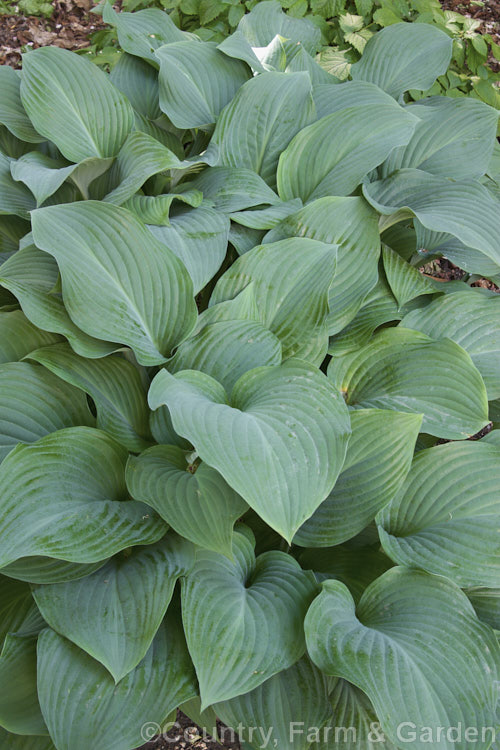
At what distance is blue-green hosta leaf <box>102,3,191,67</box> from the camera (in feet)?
6.73

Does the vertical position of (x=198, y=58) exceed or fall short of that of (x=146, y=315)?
it exceeds it

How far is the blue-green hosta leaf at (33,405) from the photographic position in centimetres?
139

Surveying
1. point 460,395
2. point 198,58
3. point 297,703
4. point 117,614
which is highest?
point 198,58

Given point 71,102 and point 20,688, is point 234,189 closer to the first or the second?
point 71,102

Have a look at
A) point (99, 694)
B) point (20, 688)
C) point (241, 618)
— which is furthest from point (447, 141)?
point (20, 688)

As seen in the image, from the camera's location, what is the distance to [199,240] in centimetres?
165

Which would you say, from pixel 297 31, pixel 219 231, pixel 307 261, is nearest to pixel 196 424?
pixel 307 261

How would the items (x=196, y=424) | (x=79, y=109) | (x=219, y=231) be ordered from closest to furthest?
(x=196, y=424), (x=219, y=231), (x=79, y=109)

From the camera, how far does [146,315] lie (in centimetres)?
149

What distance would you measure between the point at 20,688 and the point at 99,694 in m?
0.22

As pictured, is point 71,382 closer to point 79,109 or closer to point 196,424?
point 196,424

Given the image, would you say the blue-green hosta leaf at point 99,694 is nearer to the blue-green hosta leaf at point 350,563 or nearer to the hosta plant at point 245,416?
the hosta plant at point 245,416

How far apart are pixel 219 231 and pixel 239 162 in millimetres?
418

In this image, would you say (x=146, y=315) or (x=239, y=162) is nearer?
(x=146, y=315)
